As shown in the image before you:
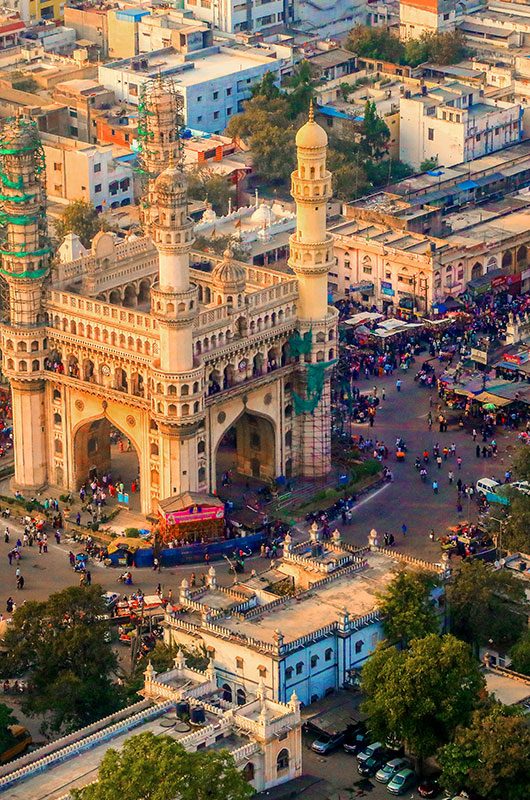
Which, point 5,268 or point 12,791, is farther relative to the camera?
point 5,268

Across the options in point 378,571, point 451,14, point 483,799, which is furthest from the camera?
point 451,14

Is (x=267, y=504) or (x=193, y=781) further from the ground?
(x=193, y=781)

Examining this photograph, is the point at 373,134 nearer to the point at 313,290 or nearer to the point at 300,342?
the point at 313,290

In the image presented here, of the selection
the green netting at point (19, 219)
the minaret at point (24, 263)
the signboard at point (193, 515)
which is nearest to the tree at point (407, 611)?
the signboard at point (193, 515)

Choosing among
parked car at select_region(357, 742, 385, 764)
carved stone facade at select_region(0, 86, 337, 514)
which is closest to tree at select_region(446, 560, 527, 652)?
parked car at select_region(357, 742, 385, 764)

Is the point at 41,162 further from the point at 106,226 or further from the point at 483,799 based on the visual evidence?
the point at 483,799

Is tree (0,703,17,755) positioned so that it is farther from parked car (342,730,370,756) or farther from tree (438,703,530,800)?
tree (438,703,530,800)

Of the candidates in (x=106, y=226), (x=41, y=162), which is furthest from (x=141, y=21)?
(x=41, y=162)
